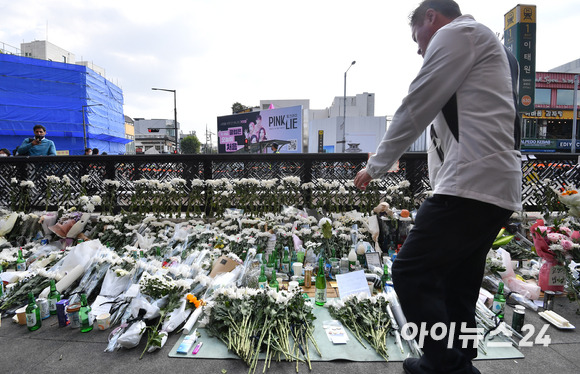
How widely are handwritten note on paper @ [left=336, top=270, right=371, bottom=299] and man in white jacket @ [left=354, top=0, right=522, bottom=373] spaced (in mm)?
1500

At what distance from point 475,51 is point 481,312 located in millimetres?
2290

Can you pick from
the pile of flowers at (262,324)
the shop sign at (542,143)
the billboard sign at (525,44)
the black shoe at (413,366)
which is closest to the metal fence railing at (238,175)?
the billboard sign at (525,44)

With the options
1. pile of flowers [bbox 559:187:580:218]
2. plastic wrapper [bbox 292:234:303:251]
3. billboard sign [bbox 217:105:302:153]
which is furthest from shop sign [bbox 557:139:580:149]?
plastic wrapper [bbox 292:234:303:251]

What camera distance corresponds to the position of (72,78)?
29.9 meters

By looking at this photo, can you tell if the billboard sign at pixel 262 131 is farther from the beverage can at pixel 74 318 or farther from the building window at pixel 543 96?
the building window at pixel 543 96

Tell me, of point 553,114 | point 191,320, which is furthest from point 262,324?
point 553,114

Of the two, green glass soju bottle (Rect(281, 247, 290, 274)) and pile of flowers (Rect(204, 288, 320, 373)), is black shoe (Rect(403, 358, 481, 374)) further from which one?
green glass soju bottle (Rect(281, 247, 290, 274))

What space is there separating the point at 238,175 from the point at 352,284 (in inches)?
117

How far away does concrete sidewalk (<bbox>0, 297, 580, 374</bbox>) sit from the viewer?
85.7 inches

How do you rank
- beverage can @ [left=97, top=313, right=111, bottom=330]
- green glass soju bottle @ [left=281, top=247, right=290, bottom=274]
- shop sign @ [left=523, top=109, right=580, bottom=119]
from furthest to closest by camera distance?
shop sign @ [left=523, top=109, right=580, bottom=119] < green glass soju bottle @ [left=281, top=247, right=290, bottom=274] < beverage can @ [left=97, top=313, right=111, bottom=330]

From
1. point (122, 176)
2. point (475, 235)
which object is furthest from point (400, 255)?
point (122, 176)

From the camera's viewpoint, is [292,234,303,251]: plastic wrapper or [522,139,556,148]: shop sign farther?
[522,139,556,148]: shop sign

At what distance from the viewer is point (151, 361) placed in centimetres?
229

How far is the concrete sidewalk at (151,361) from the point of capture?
218cm
